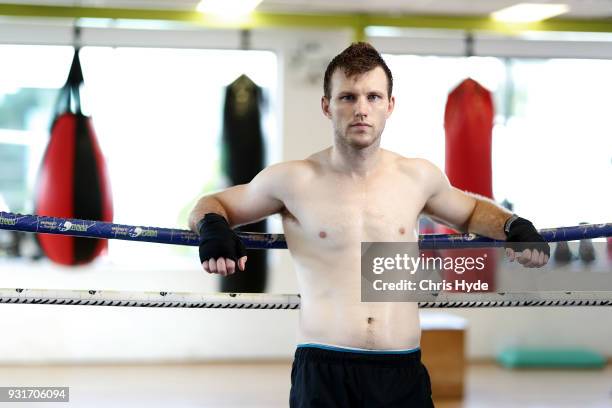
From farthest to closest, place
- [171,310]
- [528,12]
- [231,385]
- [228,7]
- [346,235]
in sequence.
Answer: [171,310] → [528,12] → [228,7] → [231,385] → [346,235]

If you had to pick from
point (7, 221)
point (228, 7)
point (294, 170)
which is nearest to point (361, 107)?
point (294, 170)

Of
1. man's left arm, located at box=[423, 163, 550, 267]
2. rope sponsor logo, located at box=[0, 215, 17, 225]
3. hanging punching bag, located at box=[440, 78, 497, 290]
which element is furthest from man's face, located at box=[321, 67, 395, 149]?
hanging punching bag, located at box=[440, 78, 497, 290]

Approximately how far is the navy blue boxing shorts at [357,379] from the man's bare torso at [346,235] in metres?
0.03

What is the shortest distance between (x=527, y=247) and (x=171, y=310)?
4.92m

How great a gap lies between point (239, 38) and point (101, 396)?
2819 mm

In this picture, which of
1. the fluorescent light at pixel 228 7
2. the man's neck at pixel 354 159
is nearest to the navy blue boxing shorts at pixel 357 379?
the man's neck at pixel 354 159

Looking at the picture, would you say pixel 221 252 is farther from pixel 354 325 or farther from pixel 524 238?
pixel 524 238

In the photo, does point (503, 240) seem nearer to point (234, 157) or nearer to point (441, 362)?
point (441, 362)

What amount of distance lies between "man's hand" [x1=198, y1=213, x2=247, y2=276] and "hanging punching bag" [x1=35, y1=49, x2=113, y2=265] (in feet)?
14.5

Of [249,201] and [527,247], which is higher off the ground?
[249,201]

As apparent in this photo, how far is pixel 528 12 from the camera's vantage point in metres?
6.45

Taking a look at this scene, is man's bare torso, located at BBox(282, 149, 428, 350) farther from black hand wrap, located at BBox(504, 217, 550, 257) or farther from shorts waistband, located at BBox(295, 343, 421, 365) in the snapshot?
black hand wrap, located at BBox(504, 217, 550, 257)

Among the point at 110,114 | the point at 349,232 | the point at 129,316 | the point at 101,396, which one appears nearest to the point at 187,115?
the point at 110,114

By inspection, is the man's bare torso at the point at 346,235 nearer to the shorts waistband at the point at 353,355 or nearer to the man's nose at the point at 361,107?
the shorts waistband at the point at 353,355
